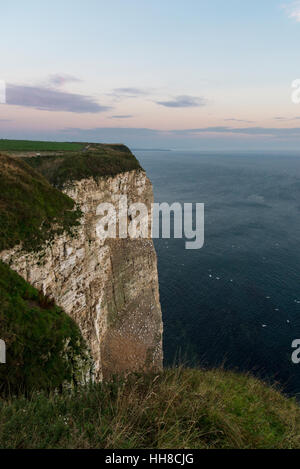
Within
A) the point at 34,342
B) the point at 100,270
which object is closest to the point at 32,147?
the point at 100,270

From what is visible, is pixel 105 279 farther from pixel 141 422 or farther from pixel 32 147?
pixel 32 147

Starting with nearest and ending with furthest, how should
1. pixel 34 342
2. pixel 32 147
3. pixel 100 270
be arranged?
pixel 34 342
pixel 100 270
pixel 32 147

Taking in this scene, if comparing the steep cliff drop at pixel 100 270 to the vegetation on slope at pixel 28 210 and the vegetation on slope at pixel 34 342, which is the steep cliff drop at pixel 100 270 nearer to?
the vegetation on slope at pixel 28 210

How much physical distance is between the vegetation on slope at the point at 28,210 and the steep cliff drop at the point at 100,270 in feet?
1.31

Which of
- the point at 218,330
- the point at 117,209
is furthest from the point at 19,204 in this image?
the point at 218,330

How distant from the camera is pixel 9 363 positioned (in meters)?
7.49

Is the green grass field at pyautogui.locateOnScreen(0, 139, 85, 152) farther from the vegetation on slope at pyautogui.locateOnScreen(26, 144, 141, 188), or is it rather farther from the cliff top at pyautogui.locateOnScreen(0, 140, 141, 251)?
the cliff top at pyautogui.locateOnScreen(0, 140, 141, 251)

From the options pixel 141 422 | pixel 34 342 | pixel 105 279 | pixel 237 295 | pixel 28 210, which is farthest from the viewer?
pixel 237 295

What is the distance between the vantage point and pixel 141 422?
4.84 m

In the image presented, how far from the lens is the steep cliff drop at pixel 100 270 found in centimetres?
1330

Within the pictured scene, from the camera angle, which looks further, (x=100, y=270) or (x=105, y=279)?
(x=105, y=279)

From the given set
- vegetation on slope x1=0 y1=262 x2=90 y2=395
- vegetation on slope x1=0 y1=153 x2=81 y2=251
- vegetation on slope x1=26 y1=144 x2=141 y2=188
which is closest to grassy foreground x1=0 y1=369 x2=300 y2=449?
vegetation on slope x1=0 y1=262 x2=90 y2=395

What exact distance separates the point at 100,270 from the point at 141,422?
1619cm

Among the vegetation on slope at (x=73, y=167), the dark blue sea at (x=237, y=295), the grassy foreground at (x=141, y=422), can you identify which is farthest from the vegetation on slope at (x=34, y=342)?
the vegetation on slope at (x=73, y=167)
